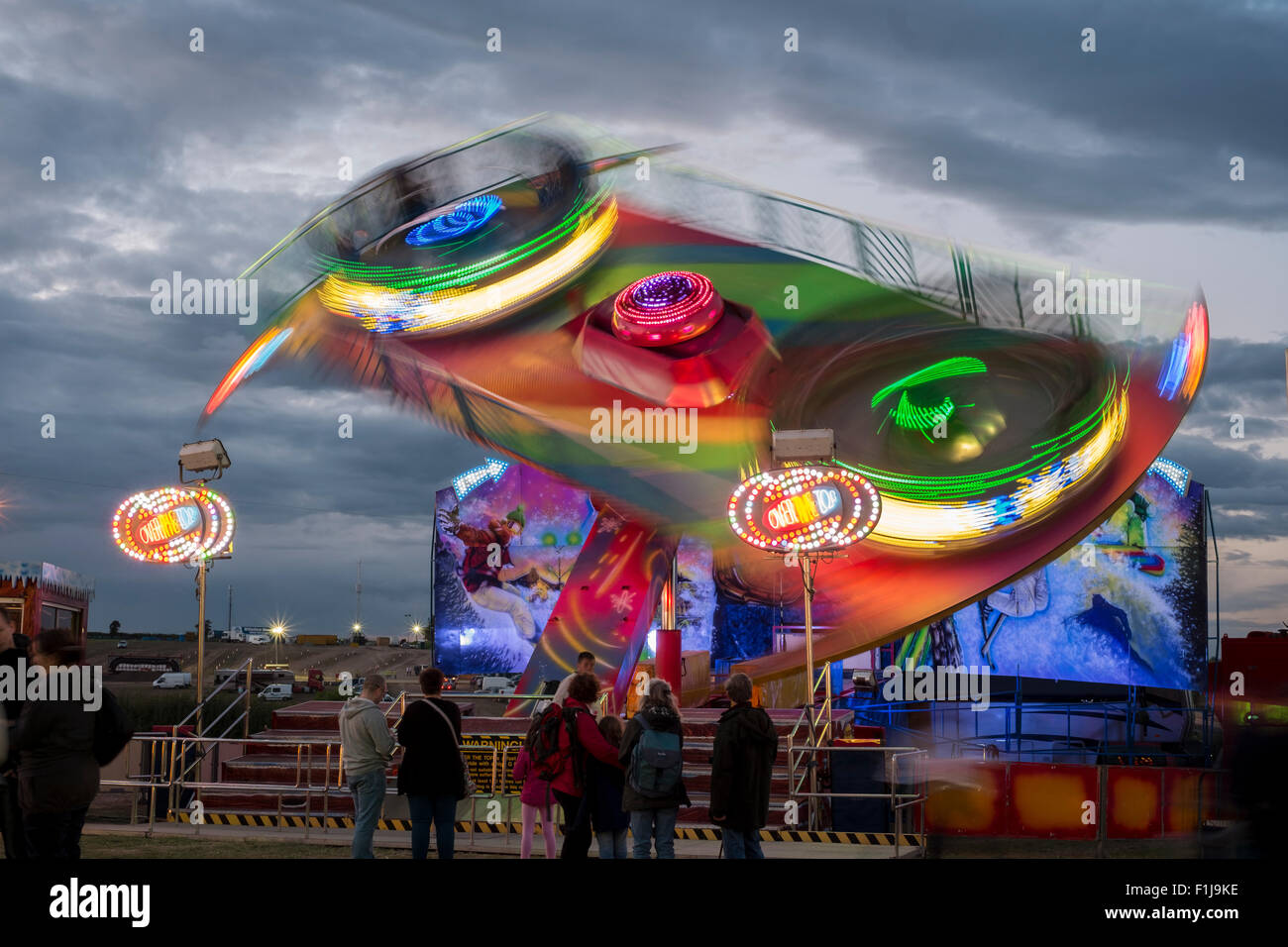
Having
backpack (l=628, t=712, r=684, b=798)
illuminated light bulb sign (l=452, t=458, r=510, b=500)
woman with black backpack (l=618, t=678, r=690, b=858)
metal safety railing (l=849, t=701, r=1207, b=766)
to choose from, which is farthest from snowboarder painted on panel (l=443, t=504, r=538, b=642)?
backpack (l=628, t=712, r=684, b=798)

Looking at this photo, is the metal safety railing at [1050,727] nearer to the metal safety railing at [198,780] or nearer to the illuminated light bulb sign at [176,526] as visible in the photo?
the metal safety railing at [198,780]

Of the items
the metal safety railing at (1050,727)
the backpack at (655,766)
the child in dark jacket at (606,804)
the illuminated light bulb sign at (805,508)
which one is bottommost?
the metal safety railing at (1050,727)

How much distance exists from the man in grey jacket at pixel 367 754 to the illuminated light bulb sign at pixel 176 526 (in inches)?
384

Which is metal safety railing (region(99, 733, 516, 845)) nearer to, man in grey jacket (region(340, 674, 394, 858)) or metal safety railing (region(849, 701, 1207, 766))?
man in grey jacket (region(340, 674, 394, 858))

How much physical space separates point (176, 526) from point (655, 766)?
12.2 meters

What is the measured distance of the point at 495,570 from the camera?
42.3 m

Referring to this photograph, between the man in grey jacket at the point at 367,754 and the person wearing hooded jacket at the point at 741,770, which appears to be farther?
the man in grey jacket at the point at 367,754

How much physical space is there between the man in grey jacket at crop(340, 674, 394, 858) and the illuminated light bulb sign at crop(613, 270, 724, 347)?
511 inches

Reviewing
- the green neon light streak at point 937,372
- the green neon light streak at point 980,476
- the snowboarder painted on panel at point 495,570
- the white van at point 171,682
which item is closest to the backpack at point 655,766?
the green neon light streak at point 980,476

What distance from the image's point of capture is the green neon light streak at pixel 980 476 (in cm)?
2105

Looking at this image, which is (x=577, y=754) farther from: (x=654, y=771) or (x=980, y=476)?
(x=980, y=476)

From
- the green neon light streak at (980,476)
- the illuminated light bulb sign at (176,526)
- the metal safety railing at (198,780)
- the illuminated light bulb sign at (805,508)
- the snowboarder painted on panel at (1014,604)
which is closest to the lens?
the metal safety railing at (198,780)

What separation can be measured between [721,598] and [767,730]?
31085 mm
